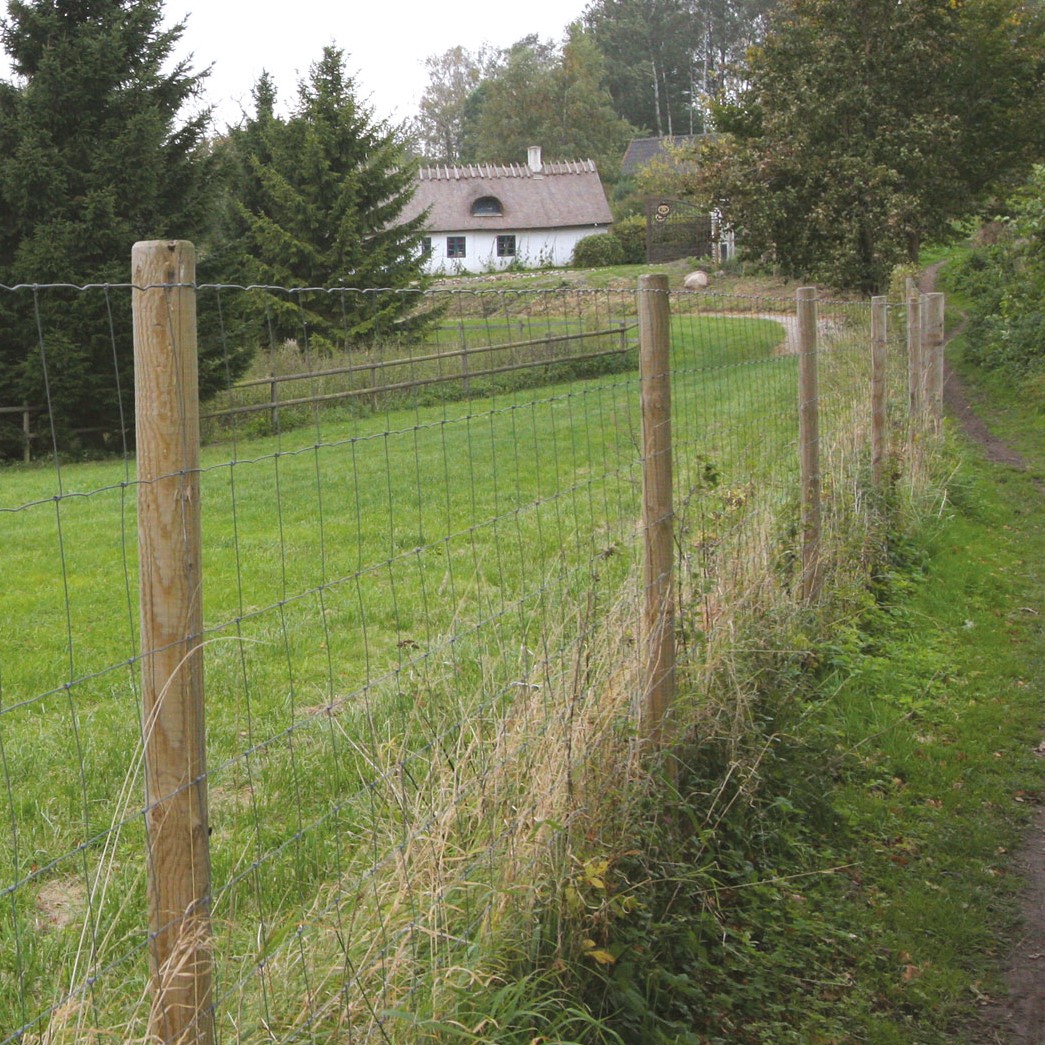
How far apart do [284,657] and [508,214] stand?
185 feet

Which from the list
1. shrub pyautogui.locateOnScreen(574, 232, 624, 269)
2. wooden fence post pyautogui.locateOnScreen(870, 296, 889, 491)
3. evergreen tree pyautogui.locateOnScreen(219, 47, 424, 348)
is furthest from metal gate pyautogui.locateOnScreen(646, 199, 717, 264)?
wooden fence post pyautogui.locateOnScreen(870, 296, 889, 491)

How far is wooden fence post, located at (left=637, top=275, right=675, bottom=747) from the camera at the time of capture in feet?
14.5

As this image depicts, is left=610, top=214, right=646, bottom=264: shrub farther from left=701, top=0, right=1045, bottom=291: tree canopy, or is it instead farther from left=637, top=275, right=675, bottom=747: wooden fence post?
left=637, top=275, right=675, bottom=747: wooden fence post

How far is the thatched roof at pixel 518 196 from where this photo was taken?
60.5 metres

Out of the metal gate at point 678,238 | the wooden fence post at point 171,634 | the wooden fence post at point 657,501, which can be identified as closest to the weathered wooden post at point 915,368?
the wooden fence post at point 657,501

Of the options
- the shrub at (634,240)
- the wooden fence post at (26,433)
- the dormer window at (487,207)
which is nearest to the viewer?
the wooden fence post at (26,433)

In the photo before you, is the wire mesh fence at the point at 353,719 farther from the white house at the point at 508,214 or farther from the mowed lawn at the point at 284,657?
the white house at the point at 508,214

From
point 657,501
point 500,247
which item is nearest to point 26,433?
point 657,501

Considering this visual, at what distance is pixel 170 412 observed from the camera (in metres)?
2.34

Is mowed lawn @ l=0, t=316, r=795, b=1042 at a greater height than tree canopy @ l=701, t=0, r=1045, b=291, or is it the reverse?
tree canopy @ l=701, t=0, r=1045, b=291

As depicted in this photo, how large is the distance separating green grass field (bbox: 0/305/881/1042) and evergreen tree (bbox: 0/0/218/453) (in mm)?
8544

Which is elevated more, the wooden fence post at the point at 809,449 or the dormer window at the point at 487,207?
the dormer window at the point at 487,207

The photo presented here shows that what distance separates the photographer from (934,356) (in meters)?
13.0

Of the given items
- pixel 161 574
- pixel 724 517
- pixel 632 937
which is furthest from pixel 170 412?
pixel 724 517
